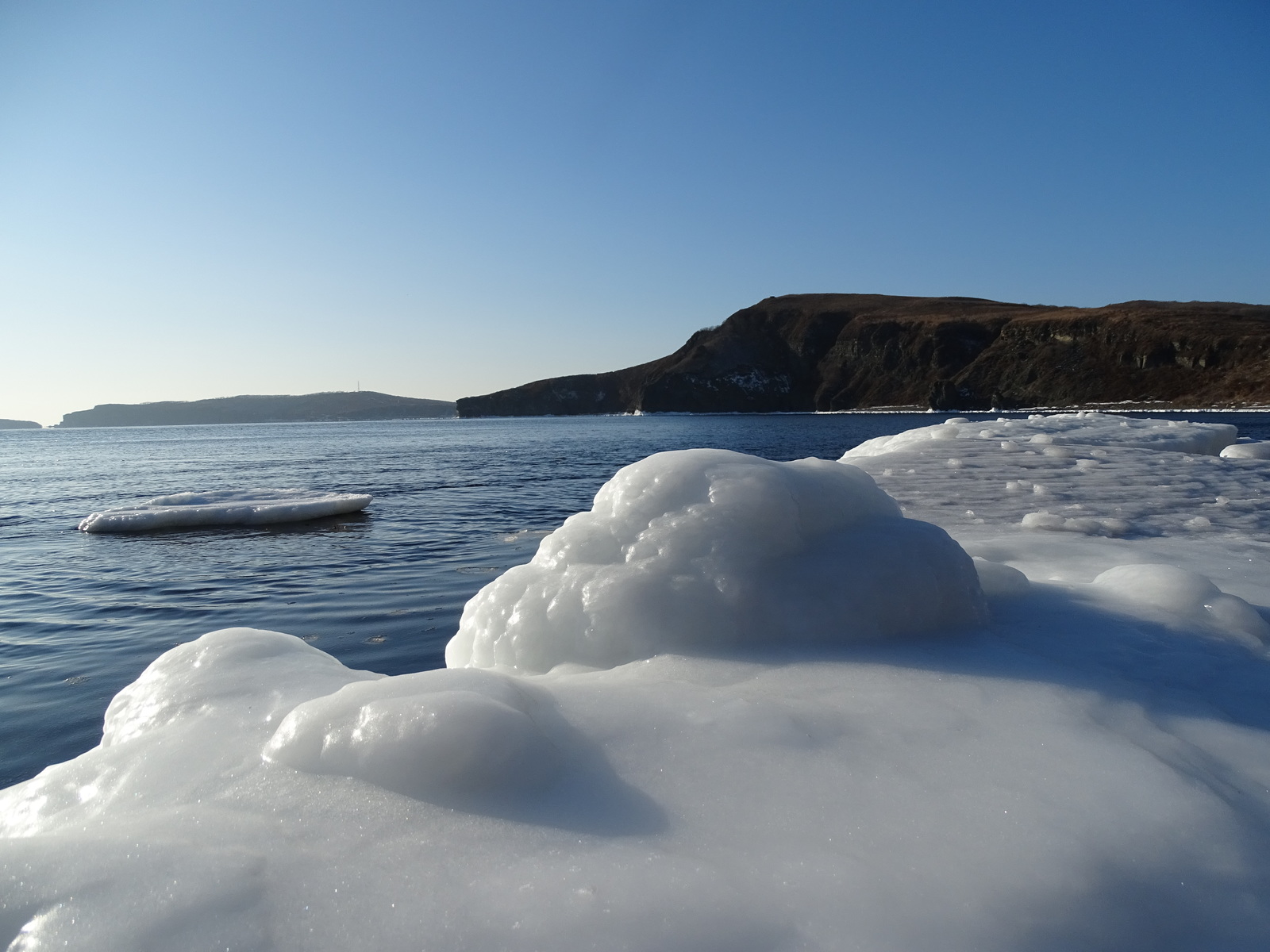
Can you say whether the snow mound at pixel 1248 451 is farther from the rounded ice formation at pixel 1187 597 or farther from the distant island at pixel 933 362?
the distant island at pixel 933 362

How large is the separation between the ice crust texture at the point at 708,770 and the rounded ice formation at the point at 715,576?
0.06 ft

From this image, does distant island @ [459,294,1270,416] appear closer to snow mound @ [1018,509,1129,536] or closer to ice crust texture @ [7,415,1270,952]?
snow mound @ [1018,509,1129,536]

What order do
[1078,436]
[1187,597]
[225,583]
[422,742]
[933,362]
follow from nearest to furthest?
[422,742]
[1187,597]
[225,583]
[1078,436]
[933,362]

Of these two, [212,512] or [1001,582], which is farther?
[212,512]

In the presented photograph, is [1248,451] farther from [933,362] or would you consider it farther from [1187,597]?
[933,362]

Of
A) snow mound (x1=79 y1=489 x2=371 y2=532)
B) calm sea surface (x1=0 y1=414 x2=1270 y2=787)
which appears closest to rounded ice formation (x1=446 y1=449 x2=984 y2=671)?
calm sea surface (x1=0 y1=414 x2=1270 y2=787)

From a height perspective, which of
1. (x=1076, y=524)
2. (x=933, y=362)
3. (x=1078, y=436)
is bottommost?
(x=1076, y=524)

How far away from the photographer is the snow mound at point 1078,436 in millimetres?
10719

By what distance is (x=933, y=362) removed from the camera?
118 meters

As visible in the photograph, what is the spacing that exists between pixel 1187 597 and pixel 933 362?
124992 millimetres

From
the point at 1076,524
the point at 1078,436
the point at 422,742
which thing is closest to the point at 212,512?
the point at 422,742

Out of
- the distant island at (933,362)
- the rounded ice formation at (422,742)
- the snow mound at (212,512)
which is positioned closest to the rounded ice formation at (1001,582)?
the rounded ice formation at (422,742)

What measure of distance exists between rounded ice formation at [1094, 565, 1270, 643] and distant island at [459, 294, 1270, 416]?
284 ft

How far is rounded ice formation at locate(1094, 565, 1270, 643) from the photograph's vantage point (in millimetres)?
3533
